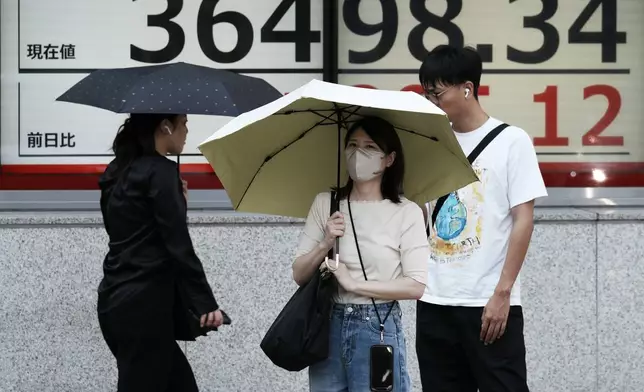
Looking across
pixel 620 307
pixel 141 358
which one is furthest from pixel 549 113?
pixel 141 358

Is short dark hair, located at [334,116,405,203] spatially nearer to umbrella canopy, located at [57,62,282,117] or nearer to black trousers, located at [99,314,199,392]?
umbrella canopy, located at [57,62,282,117]

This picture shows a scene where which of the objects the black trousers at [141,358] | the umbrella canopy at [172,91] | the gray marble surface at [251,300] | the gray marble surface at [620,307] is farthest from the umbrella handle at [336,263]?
the gray marble surface at [620,307]

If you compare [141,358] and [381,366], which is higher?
[381,366]

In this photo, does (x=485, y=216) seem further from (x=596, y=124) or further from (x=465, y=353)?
(x=596, y=124)

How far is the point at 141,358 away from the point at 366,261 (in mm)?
1258

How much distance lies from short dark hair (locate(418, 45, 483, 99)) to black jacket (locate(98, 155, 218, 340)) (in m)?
1.13

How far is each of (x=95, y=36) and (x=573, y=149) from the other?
3.17 meters

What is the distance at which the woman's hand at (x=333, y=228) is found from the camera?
389 centimetres

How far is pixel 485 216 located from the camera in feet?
14.2

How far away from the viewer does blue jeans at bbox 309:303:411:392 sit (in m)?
3.93

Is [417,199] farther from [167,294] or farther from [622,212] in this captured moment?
[622,212]

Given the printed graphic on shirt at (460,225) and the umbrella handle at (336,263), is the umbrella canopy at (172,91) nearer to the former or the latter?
the umbrella handle at (336,263)

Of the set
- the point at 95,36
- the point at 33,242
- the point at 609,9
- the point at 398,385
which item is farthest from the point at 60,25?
the point at 398,385

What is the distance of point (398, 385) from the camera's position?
3.99 meters
